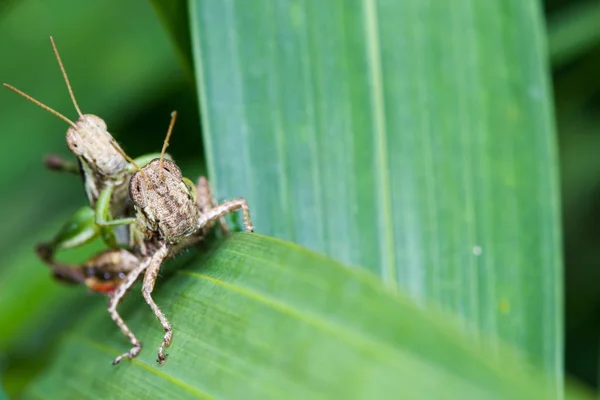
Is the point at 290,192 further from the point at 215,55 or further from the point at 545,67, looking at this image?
the point at 545,67

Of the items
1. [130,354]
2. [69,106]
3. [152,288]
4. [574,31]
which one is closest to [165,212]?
[152,288]

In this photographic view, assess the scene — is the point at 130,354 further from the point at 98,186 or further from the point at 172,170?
the point at 98,186

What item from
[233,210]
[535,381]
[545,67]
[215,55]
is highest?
[215,55]

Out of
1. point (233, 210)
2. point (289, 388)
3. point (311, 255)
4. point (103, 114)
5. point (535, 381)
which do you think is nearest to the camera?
point (535, 381)

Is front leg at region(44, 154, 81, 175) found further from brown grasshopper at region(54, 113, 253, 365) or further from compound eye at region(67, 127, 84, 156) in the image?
brown grasshopper at region(54, 113, 253, 365)

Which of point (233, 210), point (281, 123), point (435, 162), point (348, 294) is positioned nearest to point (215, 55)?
point (281, 123)

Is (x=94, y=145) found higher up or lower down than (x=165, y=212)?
higher up

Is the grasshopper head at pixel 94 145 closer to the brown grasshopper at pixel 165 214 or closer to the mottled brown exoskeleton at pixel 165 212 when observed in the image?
the brown grasshopper at pixel 165 214

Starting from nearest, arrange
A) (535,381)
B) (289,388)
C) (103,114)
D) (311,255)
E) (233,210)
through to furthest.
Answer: (535,381)
(289,388)
(311,255)
(233,210)
(103,114)

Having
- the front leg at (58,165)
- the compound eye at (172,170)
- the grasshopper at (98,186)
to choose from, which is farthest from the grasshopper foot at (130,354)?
the front leg at (58,165)
